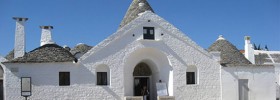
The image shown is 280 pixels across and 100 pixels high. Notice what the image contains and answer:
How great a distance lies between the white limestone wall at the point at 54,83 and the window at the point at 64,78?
0.66ft

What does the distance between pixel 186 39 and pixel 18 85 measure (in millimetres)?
10076

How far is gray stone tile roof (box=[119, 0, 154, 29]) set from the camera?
27.3 m

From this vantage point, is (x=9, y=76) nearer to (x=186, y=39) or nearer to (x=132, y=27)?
(x=132, y=27)

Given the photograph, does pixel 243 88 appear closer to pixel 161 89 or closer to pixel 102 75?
pixel 161 89

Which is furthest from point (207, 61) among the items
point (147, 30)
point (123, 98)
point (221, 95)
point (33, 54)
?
point (33, 54)

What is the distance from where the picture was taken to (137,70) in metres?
24.7

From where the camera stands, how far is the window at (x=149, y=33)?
23.2 metres

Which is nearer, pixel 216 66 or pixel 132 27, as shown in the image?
pixel 132 27

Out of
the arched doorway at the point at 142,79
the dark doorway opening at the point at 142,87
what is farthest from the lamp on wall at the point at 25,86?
the dark doorway opening at the point at 142,87

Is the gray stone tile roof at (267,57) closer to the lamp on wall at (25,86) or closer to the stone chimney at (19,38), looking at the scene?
the stone chimney at (19,38)

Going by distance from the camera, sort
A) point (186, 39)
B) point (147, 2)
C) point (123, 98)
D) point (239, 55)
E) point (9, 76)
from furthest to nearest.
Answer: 1. point (147, 2)
2. point (239, 55)
3. point (186, 39)
4. point (123, 98)
5. point (9, 76)

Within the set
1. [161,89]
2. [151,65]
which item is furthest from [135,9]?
[161,89]

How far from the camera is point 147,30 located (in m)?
23.2

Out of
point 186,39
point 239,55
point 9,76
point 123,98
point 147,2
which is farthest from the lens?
point 147,2
